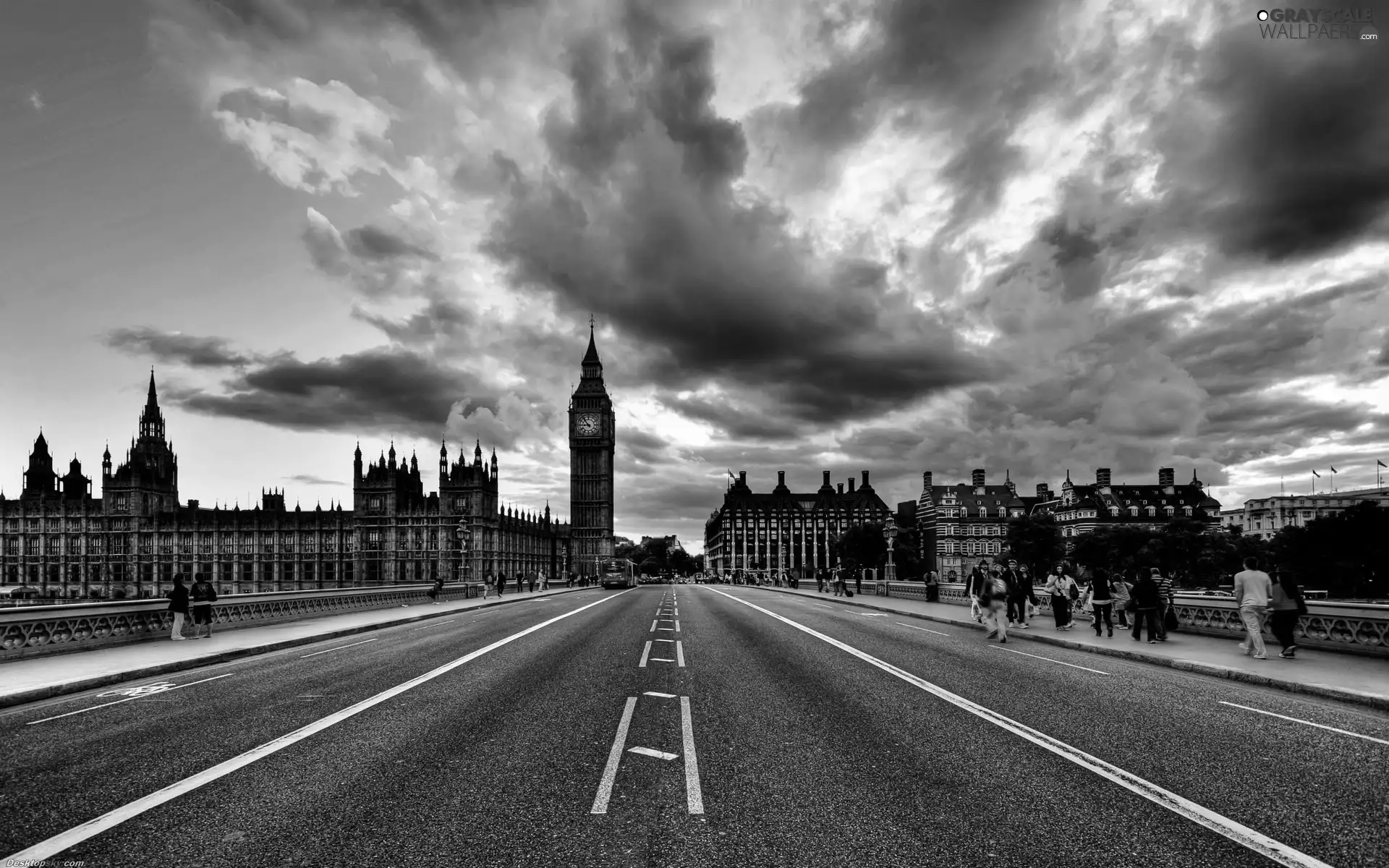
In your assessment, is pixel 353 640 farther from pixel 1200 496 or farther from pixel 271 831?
pixel 1200 496

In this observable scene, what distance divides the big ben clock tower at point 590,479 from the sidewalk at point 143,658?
Result: 136373 millimetres

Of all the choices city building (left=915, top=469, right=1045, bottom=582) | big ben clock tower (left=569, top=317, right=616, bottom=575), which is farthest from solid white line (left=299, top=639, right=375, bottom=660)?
big ben clock tower (left=569, top=317, right=616, bottom=575)

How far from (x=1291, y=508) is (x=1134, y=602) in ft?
662

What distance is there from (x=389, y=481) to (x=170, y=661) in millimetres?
108101

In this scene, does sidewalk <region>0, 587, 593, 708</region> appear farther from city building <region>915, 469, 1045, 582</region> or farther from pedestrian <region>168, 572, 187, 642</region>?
city building <region>915, 469, 1045, 582</region>

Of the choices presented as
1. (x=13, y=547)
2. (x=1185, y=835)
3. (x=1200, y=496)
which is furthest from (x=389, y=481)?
(x=1200, y=496)

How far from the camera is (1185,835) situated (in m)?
5.48

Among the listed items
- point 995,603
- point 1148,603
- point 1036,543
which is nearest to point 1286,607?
point 1148,603

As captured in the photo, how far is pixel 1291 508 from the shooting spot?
17300cm

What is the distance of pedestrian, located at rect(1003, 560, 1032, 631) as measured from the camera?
2288 cm

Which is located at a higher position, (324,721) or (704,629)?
(324,721)

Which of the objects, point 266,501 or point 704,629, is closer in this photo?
point 704,629

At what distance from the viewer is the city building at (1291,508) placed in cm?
17200

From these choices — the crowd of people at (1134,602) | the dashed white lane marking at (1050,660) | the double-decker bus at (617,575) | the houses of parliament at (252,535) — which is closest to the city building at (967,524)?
the double-decker bus at (617,575)
